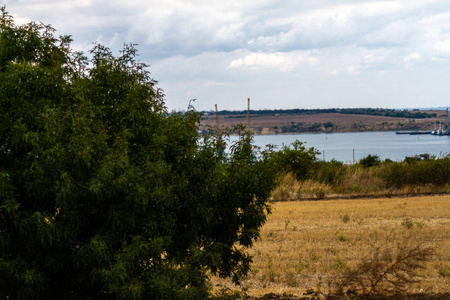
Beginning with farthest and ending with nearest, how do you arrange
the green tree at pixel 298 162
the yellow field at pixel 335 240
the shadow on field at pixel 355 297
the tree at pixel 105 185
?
1. the green tree at pixel 298 162
2. the yellow field at pixel 335 240
3. the shadow on field at pixel 355 297
4. the tree at pixel 105 185

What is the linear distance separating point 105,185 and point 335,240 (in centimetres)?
974

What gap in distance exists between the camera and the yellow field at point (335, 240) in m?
10.0

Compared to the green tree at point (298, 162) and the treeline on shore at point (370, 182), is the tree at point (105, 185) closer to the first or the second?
the treeline on shore at point (370, 182)

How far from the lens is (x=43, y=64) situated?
7.14 m

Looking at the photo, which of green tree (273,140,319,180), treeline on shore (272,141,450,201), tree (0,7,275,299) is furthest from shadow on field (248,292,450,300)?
green tree (273,140,319,180)

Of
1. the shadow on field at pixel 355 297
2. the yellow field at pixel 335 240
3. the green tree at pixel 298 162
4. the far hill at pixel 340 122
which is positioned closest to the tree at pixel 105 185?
the shadow on field at pixel 355 297

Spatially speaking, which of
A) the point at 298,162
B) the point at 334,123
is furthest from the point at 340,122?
the point at 298,162

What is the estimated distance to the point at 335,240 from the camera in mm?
14258

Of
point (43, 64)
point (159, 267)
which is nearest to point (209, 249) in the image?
point (159, 267)

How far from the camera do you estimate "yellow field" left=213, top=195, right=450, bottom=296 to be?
10.0 metres

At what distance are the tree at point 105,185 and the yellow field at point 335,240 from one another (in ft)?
7.29

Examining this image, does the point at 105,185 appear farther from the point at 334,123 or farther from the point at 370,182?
the point at 334,123

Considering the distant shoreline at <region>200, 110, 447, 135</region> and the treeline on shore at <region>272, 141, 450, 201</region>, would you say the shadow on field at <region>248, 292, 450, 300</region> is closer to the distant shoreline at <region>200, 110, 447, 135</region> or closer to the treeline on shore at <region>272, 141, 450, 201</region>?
the treeline on shore at <region>272, 141, 450, 201</region>

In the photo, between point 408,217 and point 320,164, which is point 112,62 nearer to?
point 408,217
